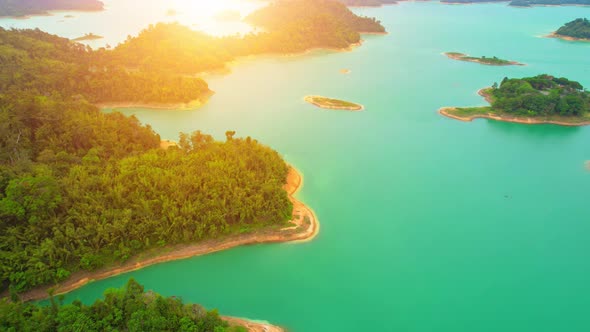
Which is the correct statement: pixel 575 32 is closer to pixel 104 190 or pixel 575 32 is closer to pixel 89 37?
pixel 104 190

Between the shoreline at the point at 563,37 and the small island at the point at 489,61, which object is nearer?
the small island at the point at 489,61

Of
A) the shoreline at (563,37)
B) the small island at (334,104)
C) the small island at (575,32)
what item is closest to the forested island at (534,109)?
the small island at (334,104)

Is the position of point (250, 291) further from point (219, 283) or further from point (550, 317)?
point (550, 317)

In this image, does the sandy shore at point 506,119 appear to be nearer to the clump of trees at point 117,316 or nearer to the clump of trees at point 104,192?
the clump of trees at point 104,192

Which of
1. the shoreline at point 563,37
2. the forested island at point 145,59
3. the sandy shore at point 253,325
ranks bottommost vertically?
the sandy shore at point 253,325

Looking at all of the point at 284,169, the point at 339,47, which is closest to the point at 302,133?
the point at 284,169

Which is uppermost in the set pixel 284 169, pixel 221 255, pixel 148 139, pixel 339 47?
pixel 339 47

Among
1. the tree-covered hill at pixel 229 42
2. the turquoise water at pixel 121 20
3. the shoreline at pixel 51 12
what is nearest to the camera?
the tree-covered hill at pixel 229 42
